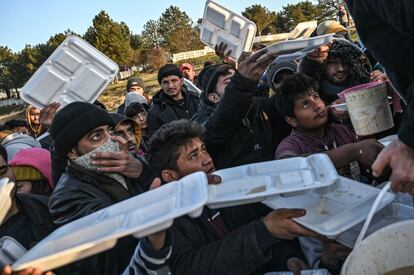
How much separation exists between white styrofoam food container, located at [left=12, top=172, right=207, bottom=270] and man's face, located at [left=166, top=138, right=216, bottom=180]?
68 centimetres

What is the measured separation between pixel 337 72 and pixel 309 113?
3.23ft

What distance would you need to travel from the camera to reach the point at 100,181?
213 centimetres

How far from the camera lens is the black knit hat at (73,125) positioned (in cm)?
221

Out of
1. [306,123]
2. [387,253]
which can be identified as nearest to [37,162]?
[306,123]

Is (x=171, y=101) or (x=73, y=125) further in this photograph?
(x=171, y=101)

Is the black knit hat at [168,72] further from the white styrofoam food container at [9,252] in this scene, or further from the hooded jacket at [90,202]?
the white styrofoam food container at [9,252]

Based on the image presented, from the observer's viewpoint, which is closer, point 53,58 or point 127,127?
point 127,127

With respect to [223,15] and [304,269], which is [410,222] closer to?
[304,269]

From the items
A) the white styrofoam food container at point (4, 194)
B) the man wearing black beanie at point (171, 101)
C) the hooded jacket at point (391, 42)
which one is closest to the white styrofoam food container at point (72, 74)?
the man wearing black beanie at point (171, 101)

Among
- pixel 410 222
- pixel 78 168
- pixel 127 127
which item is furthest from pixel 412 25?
pixel 127 127

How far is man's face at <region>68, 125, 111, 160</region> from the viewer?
2238 mm

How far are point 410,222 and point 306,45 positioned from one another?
122 cm

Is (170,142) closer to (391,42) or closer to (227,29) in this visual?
(391,42)

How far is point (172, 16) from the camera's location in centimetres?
5766
